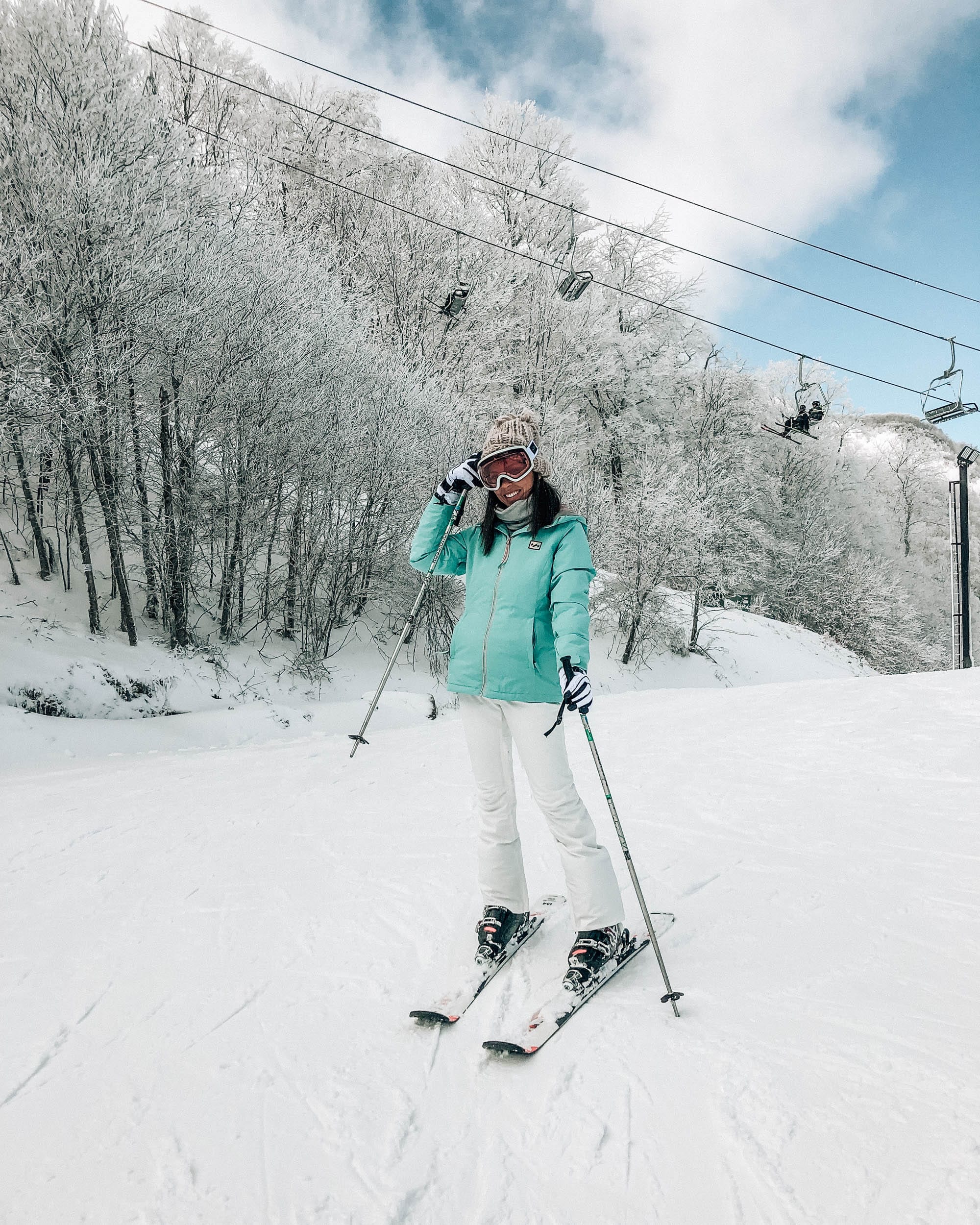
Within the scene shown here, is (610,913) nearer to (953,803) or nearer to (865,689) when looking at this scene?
(953,803)

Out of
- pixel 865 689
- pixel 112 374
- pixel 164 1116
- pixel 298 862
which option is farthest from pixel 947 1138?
pixel 112 374

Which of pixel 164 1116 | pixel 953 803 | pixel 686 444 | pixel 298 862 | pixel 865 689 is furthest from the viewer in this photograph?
pixel 686 444

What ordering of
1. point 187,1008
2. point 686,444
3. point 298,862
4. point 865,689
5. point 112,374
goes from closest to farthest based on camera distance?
point 187,1008 → point 298,862 → point 865,689 → point 112,374 → point 686,444

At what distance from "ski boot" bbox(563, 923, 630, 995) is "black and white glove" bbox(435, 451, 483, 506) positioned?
5.84ft

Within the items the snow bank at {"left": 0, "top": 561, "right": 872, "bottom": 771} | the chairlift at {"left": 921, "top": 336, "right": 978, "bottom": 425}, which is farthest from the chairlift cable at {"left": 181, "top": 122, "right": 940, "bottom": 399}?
the snow bank at {"left": 0, "top": 561, "right": 872, "bottom": 771}

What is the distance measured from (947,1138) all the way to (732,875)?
183 centimetres

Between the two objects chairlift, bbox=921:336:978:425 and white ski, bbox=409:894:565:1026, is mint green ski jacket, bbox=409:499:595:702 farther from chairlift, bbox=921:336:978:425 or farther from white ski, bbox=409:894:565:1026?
chairlift, bbox=921:336:978:425

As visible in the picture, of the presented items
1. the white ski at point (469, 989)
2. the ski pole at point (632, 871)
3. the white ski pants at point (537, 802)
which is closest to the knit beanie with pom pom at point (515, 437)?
the ski pole at point (632, 871)

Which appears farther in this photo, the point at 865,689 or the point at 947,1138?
the point at 865,689

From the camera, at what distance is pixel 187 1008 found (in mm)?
2455

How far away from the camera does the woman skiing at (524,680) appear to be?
8.20 feet

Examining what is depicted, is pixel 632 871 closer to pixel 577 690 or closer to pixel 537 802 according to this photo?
pixel 537 802

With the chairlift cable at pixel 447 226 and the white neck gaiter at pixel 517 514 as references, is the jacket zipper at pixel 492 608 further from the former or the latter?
the chairlift cable at pixel 447 226

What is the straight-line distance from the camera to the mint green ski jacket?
250 centimetres
